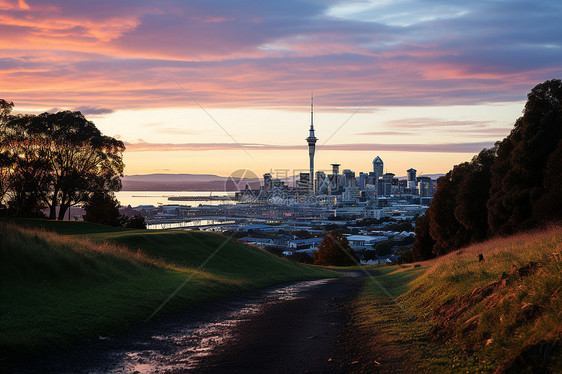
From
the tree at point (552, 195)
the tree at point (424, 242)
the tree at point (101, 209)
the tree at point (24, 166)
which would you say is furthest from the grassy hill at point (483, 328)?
the tree at point (24, 166)

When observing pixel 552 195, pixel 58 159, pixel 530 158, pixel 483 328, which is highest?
pixel 58 159

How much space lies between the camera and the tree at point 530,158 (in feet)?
133

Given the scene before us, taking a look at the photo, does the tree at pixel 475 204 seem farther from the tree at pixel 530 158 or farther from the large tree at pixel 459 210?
the tree at pixel 530 158

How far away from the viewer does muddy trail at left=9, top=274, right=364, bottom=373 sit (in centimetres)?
1109

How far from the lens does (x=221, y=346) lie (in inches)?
516

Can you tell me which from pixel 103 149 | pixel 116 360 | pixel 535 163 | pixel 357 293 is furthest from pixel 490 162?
pixel 116 360

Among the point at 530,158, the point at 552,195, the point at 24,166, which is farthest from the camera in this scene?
the point at 24,166

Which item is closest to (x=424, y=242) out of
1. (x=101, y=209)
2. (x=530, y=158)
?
(x=530, y=158)

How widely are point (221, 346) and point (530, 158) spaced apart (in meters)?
36.2

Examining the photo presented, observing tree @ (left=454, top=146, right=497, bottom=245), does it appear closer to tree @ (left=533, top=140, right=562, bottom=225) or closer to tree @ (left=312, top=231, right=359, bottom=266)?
tree @ (left=533, top=140, right=562, bottom=225)

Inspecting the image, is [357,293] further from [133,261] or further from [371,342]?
[371,342]

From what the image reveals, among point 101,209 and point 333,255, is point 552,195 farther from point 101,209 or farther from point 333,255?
point 101,209

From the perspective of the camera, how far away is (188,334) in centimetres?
1475

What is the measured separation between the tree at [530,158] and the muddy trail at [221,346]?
90.8ft
